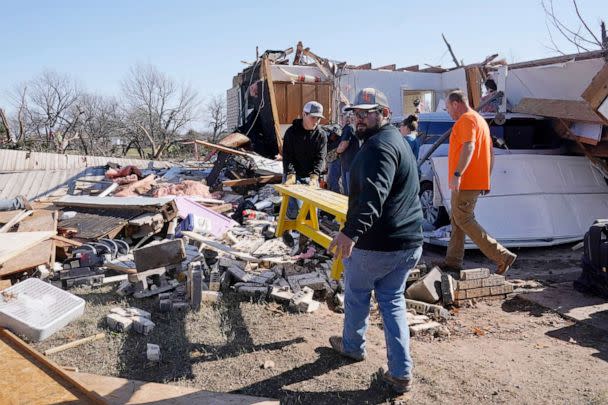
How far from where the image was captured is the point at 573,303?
496 centimetres

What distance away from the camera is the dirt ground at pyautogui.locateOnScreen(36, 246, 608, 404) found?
3314 millimetres

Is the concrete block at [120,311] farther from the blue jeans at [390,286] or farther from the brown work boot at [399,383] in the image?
the brown work boot at [399,383]

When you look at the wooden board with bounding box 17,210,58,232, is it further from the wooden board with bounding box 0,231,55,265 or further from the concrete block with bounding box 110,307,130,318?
the concrete block with bounding box 110,307,130,318

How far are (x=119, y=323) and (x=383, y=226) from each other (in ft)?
8.40

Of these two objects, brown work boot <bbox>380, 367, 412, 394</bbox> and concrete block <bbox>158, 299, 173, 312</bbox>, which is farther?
concrete block <bbox>158, 299, 173, 312</bbox>

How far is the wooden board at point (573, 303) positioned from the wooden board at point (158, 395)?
10.6 feet

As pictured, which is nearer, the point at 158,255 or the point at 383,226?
the point at 383,226

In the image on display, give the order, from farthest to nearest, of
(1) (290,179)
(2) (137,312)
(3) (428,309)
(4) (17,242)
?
(1) (290,179) → (4) (17,242) → (3) (428,309) → (2) (137,312)

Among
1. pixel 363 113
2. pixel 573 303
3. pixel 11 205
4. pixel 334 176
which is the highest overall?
pixel 363 113

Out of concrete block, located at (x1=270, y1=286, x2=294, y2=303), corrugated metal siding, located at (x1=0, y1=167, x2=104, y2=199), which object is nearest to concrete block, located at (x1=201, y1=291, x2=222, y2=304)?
concrete block, located at (x1=270, y1=286, x2=294, y2=303)

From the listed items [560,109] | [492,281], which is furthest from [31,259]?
[560,109]

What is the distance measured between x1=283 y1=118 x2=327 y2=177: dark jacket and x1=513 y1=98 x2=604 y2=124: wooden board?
11.6 feet

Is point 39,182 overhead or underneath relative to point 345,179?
underneath

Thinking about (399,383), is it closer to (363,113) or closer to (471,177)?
(363,113)
